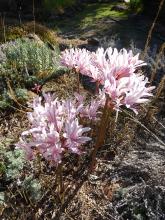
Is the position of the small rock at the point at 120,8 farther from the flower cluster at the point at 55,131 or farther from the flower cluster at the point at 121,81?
the flower cluster at the point at 55,131

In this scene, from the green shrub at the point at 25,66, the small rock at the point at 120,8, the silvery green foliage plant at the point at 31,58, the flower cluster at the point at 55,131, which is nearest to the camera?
the flower cluster at the point at 55,131

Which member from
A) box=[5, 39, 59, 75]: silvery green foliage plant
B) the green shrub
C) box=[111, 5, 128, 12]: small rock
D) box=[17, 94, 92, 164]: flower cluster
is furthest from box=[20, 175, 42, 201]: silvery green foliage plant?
box=[111, 5, 128, 12]: small rock

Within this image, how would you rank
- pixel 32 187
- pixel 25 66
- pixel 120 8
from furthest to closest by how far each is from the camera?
pixel 120 8 < pixel 25 66 < pixel 32 187

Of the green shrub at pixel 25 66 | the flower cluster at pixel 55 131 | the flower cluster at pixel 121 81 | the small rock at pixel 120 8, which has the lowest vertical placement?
the small rock at pixel 120 8

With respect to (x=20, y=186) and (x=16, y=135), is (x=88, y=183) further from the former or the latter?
(x=16, y=135)

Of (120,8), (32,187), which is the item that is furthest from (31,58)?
(120,8)

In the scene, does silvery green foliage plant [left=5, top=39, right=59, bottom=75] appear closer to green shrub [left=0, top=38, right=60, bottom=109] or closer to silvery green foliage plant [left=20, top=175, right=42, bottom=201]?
green shrub [left=0, top=38, right=60, bottom=109]

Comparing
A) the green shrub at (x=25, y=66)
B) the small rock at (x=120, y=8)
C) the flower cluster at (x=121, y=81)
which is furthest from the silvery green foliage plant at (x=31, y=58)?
the small rock at (x=120, y=8)

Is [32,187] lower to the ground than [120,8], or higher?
higher

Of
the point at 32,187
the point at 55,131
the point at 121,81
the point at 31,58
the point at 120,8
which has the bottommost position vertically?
the point at 120,8

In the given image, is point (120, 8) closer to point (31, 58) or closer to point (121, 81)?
point (31, 58)

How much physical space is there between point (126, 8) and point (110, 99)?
890cm

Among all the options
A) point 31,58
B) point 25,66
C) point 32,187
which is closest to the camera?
point 32,187

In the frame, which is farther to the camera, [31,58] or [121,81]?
[31,58]
